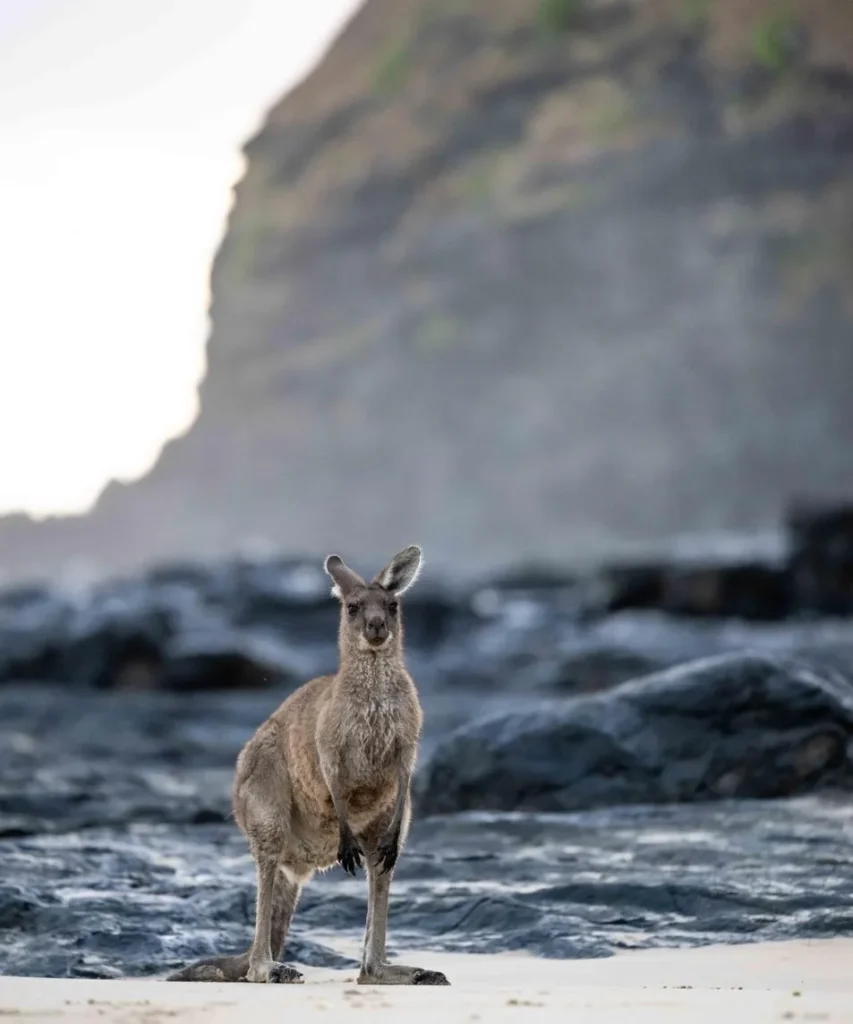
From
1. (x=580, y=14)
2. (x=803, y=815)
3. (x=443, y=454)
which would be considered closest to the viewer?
(x=803, y=815)

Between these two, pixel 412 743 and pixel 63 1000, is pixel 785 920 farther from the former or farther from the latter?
pixel 63 1000

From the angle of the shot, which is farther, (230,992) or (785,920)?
(785,920)

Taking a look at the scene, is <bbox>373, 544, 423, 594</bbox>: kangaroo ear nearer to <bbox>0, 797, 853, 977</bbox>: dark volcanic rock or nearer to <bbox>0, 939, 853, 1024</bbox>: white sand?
<bbox>0, 939, 853, 1024</bbox>: white sand

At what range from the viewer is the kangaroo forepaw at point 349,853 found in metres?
5.48

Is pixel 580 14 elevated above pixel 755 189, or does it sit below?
above

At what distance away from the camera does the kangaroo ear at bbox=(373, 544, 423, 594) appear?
18.7 ft

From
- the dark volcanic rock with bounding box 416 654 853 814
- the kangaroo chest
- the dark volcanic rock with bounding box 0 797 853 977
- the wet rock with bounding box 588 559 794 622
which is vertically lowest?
the dark volcanic rock with bounding box 0 797 853 977

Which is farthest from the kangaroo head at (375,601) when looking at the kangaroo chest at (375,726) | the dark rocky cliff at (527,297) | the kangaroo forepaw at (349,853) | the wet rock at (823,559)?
the dark rocky cliff at (527,297)

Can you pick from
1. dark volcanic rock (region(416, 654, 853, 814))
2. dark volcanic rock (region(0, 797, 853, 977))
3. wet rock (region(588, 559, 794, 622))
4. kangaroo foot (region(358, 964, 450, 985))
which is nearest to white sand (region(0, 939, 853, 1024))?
kangaroo foot (region(358, 964, 450, 985))

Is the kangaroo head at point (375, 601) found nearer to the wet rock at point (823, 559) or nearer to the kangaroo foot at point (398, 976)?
the kangaroo foot at point (398, 976)

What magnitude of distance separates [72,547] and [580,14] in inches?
2406

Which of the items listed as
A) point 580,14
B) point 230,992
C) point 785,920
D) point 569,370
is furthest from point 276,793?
point 580,14

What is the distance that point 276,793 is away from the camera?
5.82 meters

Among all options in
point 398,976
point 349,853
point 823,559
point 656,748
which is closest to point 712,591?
point 823,559
